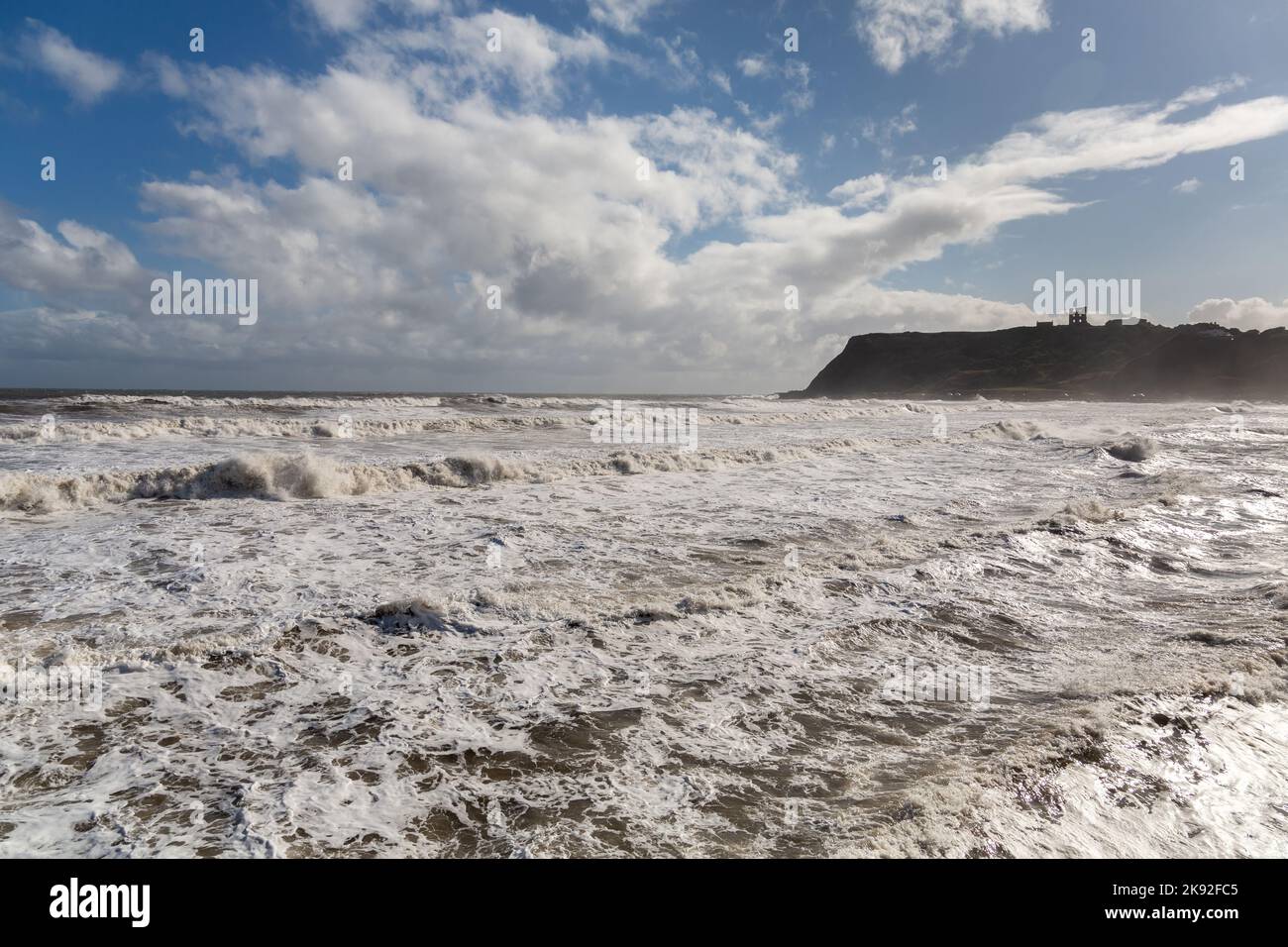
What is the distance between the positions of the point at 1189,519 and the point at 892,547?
18.5 feet

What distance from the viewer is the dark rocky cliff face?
71250mm

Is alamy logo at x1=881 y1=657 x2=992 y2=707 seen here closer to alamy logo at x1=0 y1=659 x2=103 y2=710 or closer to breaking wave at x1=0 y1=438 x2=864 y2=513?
alamy logo at x1=0 y1=659 x2=103 y2=710

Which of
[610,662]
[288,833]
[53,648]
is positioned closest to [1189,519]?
[610,662]

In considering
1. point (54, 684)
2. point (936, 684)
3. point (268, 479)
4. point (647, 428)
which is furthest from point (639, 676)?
point (647, 428)

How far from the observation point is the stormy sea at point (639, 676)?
284 centimetres

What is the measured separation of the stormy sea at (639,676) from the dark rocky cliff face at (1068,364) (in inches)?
2927

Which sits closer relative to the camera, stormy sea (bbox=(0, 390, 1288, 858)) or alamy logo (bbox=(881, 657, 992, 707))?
stormy sea (bbox=(0, 390, 1288, 858))

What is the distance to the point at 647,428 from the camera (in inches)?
1056
